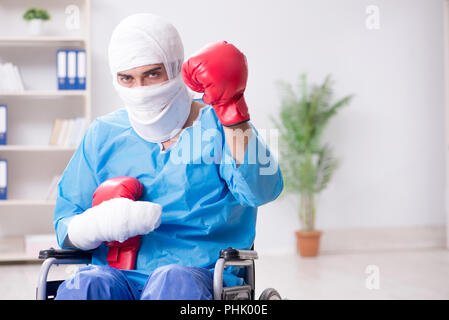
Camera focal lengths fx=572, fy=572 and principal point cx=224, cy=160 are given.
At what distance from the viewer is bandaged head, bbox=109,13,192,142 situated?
1521mm

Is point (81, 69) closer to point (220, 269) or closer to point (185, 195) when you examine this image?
point (185, 195)

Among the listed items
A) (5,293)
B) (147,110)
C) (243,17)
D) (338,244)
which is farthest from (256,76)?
(147,110)

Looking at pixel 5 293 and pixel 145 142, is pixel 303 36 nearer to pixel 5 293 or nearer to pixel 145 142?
pixel 5 293

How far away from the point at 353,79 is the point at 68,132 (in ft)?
7.45

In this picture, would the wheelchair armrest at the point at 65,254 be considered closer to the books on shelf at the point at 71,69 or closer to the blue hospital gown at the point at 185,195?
the blue hospital gown at the point at 185,195

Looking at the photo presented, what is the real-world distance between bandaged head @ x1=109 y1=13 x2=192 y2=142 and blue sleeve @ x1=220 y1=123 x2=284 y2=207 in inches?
8.5

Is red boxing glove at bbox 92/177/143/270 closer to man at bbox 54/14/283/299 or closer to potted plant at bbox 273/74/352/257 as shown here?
man at bbox 54/14/283/299

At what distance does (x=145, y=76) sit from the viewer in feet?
5.18

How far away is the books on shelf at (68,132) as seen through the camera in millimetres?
4117

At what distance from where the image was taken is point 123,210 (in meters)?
1.40

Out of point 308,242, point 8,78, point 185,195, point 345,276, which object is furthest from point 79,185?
point 308,242

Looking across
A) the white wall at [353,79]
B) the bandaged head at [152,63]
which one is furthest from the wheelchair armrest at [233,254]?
the white wall at [353,79]

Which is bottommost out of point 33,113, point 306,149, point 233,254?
point 233,254

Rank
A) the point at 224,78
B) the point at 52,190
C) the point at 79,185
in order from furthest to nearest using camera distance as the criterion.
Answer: the point at 52,190, the point at 79,185, the point at 224,78
